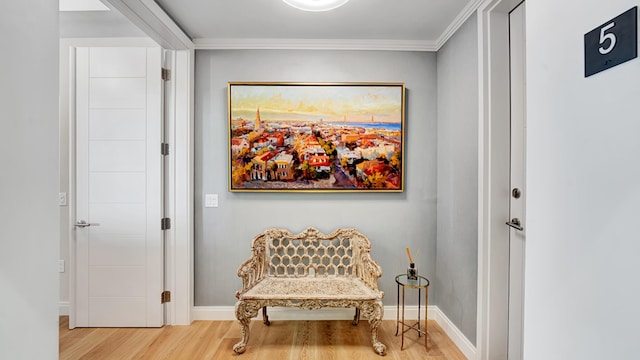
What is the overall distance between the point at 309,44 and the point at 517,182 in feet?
6.66

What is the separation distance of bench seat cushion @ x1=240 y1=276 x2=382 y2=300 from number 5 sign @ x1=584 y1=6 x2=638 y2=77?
6.55 ft

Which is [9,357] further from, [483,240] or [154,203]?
[483,240]

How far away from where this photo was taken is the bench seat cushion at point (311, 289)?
7.68 ft

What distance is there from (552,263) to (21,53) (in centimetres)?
177

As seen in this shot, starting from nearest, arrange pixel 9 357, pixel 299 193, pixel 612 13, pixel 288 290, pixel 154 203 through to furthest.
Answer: pixel 612 13
pixel 9 357
pixel 288 290
pixel 154 203
pixel 299 193

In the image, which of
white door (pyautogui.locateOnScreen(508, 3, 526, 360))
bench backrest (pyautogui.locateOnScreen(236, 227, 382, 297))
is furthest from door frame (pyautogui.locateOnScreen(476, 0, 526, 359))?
bench backrest (pyautogui.locateOnScreen(236, 227, 382, 297))

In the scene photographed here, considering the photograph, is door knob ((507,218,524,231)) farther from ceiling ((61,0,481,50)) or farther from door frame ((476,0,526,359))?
ceiling ((61,0,481,50))

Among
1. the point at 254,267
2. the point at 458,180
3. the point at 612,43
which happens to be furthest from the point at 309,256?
the point at 612,43

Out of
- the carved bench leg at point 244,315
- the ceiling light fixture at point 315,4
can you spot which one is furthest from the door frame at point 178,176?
the ceiling light fixture at point 315,4

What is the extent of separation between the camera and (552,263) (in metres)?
0.76

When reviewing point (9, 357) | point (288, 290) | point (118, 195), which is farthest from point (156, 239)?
point (9, 357)

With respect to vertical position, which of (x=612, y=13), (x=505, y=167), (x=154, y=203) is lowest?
(x=154, y=203)

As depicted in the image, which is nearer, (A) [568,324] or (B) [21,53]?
(A) [568,324]

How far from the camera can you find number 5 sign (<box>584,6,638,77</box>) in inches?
23.2
